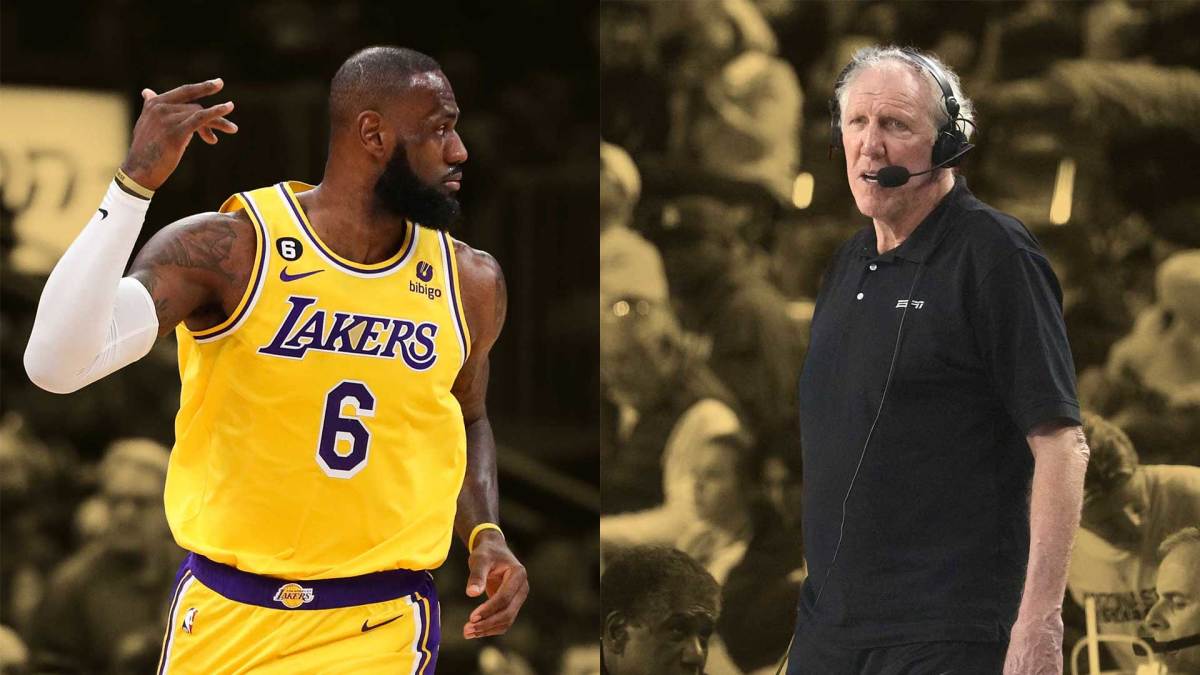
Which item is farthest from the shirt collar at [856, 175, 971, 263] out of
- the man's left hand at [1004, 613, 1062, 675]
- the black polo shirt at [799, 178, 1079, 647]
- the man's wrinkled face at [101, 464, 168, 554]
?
the man's wrinkled face at [101, 464, 168, 554]

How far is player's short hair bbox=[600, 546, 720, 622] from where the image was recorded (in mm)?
4441

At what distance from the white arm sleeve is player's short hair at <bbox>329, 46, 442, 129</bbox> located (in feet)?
1.90

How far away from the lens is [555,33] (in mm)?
4949

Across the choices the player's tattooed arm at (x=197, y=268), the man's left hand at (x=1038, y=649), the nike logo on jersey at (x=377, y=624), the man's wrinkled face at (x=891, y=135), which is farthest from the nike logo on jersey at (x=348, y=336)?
the man's left hand at (x=1038, y=649)

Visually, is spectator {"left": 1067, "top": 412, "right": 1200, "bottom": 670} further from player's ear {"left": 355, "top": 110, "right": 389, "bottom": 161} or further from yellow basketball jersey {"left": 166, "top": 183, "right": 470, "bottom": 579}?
player's ear {"left": 355, "top": 110, "right": 389, "bottom": 161}

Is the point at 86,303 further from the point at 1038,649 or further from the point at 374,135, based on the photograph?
the point at 1038,649

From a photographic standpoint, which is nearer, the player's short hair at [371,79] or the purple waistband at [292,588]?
the purple waistband at [292,588]

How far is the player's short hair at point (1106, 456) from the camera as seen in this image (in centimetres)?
438

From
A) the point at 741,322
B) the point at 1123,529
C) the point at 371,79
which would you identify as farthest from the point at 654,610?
the point at 371,79

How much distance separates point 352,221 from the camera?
281cm

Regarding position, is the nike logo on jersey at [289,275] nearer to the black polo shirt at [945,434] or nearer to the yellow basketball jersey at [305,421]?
the yellow basketball jersey at [305,421]

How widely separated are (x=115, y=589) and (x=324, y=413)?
2306mm

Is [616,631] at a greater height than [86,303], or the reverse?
[86,303]

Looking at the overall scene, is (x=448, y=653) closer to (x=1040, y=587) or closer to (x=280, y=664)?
(x=280, y=664)
